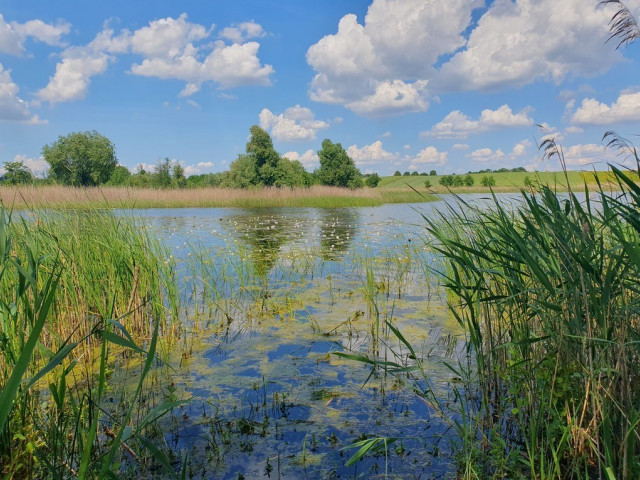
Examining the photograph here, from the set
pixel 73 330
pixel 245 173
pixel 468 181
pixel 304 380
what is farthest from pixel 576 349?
pixel 468 181

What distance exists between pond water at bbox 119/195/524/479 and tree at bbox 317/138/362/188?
30.9 meters

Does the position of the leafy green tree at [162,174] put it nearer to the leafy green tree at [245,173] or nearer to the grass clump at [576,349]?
the leafy green tree at [245,173]

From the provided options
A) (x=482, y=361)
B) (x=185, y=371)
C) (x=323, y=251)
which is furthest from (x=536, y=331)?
(x=323, y=251)

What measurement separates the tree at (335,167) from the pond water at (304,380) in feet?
101

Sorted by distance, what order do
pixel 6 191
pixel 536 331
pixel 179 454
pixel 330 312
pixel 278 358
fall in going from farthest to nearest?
pixel 6 191 < pixel 330 312 < pixel 278 358 < pixel 536 331 < pixel 179 454

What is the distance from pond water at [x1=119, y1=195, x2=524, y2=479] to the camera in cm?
246

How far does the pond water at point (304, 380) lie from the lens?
2.46 m

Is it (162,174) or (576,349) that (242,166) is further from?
(576,349)

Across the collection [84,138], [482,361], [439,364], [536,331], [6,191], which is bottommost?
[439,364]

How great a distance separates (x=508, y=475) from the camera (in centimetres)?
228

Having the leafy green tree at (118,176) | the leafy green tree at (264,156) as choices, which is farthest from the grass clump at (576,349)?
the leafy green tree at (118,176)

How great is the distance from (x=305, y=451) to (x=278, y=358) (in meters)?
1.45

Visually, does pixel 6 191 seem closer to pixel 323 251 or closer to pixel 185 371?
pixel 323 251

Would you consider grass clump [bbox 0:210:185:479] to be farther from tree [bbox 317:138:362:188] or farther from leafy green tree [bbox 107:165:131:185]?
leafy green tree [bbox 107:165:131:185]
